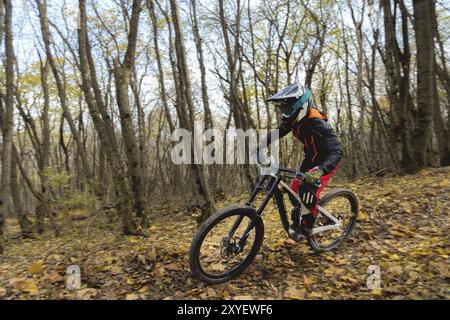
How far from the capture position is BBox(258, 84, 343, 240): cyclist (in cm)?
433

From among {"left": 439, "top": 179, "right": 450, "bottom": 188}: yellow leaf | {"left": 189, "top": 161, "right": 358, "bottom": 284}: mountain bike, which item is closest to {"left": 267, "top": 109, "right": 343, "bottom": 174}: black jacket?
{"left": 189, "top": 161, "right": 358, "bottom": 284}: mountain bike

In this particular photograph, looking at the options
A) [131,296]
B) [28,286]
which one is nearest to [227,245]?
[131,296]

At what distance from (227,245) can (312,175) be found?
4.82ft

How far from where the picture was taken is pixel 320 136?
450cm

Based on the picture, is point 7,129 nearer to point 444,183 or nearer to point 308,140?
point 308,140

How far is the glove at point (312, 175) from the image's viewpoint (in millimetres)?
4410

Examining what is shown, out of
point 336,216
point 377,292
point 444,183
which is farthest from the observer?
point 444,183

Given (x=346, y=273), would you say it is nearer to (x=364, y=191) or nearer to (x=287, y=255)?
(x=287, y=255)

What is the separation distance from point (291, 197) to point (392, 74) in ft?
25.0

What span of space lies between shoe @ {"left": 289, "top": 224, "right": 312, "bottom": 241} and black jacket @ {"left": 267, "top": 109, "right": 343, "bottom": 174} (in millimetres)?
881

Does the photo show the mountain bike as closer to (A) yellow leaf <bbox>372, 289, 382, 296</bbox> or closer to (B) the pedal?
(B) the pedal

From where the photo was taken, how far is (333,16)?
61.7 ft

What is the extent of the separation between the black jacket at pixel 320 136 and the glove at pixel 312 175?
7 cm
